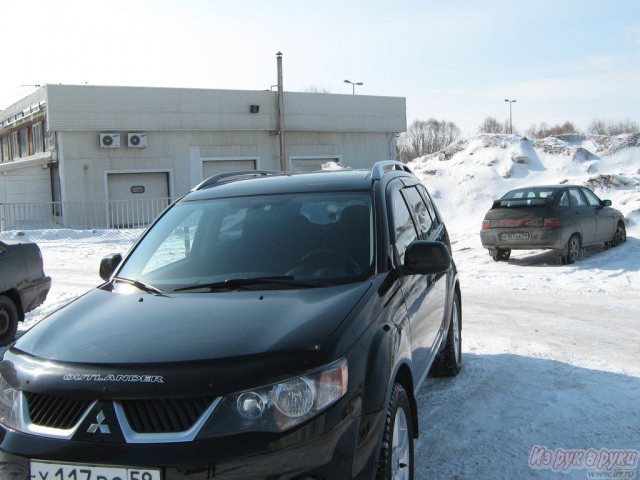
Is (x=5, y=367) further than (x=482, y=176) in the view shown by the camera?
No

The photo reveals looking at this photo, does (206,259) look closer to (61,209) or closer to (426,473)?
(426,473)

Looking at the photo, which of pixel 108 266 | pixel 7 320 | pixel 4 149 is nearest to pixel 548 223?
pixel 7 320

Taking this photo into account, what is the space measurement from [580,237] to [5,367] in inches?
461

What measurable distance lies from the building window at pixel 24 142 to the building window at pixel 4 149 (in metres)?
4.33

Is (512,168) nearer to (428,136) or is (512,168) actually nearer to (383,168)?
(383,168)

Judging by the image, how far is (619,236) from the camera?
561 inches

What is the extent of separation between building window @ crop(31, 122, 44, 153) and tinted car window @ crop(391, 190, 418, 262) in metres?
29.8

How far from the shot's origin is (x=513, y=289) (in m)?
10.3

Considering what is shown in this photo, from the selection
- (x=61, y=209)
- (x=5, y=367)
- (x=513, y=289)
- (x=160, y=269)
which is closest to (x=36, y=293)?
(x=160, y=269)

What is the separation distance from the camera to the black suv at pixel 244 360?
251 cm

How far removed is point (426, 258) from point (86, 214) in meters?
→ 25.0

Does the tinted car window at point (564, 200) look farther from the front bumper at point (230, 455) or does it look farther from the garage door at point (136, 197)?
the garage door at point (136, 197)

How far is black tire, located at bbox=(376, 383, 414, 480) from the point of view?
2.86m

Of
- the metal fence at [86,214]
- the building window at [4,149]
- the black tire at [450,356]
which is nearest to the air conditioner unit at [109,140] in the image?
the metal fence at [86,214]
